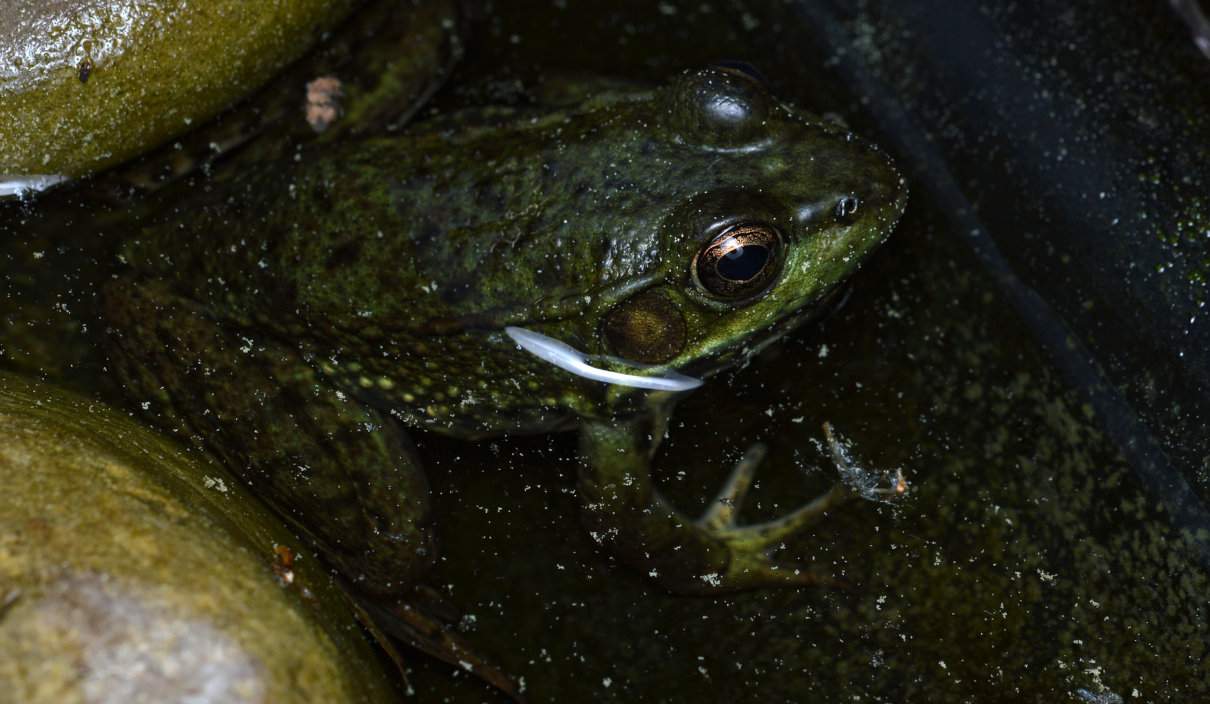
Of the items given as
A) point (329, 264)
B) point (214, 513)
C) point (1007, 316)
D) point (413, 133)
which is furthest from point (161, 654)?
point (1007, 316)

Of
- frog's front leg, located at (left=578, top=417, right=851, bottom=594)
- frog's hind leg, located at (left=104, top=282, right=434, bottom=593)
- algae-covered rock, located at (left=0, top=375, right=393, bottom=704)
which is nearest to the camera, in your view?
algae-covered rock, located at (left=0, top=375, right=393, bottom=704)

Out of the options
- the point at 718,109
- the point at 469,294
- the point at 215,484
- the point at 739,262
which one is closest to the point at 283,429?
the point at 215,484

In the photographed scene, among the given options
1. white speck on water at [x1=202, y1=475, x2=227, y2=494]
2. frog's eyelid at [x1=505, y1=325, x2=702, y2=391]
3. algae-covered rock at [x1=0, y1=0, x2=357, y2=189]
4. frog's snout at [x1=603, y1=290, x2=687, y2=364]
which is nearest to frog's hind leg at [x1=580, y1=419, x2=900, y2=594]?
frog's eyelid at [x1=505, y1=325, x2=702, y2=391]

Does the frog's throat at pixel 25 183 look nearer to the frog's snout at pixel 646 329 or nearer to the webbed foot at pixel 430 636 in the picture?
the webbed foot at pixel 430 636

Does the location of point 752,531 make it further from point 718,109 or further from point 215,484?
point 215,484

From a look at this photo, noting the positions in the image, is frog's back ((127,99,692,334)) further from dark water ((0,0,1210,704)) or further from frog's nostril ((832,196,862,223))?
dark water ((0,0,1210,704))

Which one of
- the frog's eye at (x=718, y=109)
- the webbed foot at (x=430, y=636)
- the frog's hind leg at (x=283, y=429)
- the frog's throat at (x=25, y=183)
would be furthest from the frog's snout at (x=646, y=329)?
the frog's throat at (x=25, y=183)

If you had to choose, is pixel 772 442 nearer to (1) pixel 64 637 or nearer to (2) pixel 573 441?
(2) pixel 573 441
